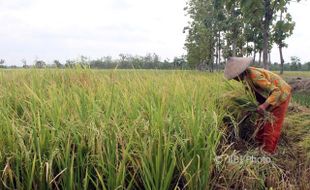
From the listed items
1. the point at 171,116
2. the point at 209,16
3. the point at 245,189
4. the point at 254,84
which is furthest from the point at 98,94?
the point at 209,16

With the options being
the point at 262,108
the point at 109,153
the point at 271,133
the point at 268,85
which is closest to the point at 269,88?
the point at 268,85

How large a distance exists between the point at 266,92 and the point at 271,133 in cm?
54

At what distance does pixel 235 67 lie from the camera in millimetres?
4086

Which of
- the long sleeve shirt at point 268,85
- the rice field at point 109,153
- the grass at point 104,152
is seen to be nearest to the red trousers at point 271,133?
the long sleeve shirt at point 268,85

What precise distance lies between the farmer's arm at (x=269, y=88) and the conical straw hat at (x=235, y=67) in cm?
21

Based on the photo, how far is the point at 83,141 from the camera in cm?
236

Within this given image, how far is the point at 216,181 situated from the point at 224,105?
150 centimetres

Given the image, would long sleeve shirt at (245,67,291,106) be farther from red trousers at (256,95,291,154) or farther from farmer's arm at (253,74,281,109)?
red trousers at (256,95,291,154)

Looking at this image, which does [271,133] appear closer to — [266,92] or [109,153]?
[266,92]

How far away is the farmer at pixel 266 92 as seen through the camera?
3.90 meters

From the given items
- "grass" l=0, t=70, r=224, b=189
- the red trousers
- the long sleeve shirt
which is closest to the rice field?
"grass" l=0, t=70, r=224, b=189

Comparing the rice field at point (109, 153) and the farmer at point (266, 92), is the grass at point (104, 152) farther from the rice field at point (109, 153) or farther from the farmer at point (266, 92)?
the farmer at point (266, 92)

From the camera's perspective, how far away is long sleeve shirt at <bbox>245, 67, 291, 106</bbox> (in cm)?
401

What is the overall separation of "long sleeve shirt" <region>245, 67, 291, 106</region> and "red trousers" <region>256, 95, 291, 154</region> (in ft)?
0.40
